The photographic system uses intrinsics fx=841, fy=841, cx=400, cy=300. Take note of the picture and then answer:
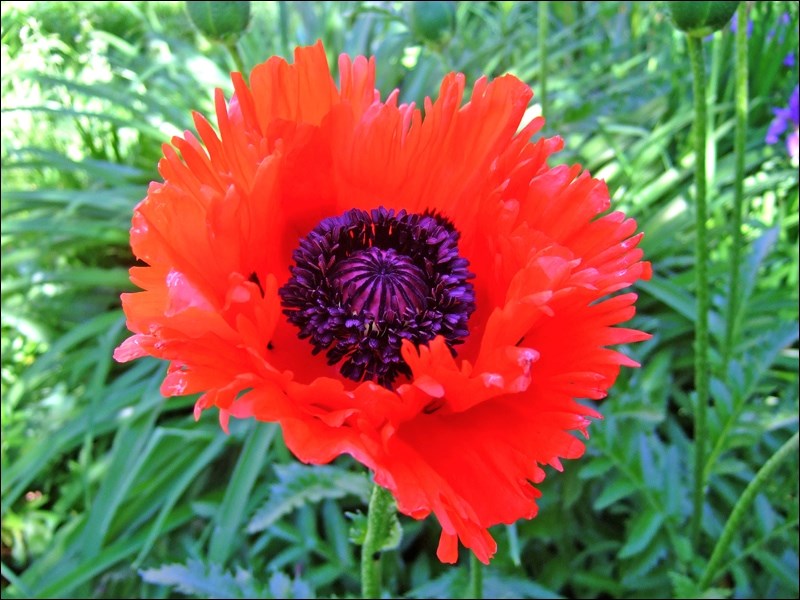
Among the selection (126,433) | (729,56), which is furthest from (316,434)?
(729,56)

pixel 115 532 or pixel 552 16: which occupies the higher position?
pixel 552 16

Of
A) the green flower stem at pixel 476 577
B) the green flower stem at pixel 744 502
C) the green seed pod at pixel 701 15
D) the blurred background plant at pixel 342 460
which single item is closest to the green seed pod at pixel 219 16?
the blurred background plant at pixel 342 460

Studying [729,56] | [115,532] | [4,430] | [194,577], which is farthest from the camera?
[729,56]

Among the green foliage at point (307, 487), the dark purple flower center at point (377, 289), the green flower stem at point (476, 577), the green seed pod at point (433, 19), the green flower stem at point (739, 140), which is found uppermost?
the green seed pod at point (433, 19)

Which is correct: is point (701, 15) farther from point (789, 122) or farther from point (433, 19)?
point (789, 122)

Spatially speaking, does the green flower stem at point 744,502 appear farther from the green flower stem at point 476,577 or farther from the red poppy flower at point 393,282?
the red poppy flower at point 393,282

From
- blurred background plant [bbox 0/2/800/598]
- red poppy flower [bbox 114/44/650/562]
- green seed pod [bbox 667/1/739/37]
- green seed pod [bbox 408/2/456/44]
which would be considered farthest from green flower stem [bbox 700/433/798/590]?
green seed pod [bbox 408/2/456/44]

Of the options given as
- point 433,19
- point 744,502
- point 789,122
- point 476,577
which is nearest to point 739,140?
point 744,502

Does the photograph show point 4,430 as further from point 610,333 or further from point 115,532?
point 610,333
